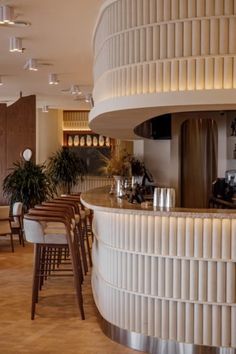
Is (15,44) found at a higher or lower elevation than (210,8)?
higher

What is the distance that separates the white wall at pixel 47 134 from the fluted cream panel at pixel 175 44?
384 inches

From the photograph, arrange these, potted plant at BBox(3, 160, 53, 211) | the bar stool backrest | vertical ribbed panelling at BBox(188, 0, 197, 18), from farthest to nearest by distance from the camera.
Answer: potted plant at BBox(3, 160, 53, 211) < the bar stool backrest < vertical ribbed panelling at BBox(188, 0, 197, 18)

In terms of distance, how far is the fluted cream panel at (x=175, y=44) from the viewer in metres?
3.84

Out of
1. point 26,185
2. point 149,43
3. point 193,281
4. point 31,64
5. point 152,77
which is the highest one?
point 31,64

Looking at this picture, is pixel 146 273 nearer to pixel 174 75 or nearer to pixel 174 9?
pixel 174 75

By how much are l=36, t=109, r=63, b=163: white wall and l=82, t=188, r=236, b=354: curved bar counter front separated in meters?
9.89

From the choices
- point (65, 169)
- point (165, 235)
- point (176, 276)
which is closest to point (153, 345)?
point (176, 276)

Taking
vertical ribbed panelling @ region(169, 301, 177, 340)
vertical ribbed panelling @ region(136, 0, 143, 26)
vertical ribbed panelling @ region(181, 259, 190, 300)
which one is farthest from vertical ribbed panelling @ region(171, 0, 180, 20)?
vertical ribbed panelling @ region(169, 301, 177, 340)

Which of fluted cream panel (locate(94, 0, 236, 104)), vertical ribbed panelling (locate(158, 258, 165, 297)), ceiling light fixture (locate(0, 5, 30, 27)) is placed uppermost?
ceiling light fixture (locate(0, 5, 30, 27))

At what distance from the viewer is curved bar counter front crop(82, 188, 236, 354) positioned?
3723 mm

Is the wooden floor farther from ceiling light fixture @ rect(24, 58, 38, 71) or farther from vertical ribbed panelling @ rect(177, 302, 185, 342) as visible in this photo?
ceiling light fixture @ rect(24, 58, 38, 71)

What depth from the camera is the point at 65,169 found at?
44.8 feet

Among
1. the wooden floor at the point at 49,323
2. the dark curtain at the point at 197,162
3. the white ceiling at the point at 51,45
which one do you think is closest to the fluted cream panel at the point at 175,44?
the white ceiling at the point at 51,45

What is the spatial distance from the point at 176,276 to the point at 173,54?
1.64 m
